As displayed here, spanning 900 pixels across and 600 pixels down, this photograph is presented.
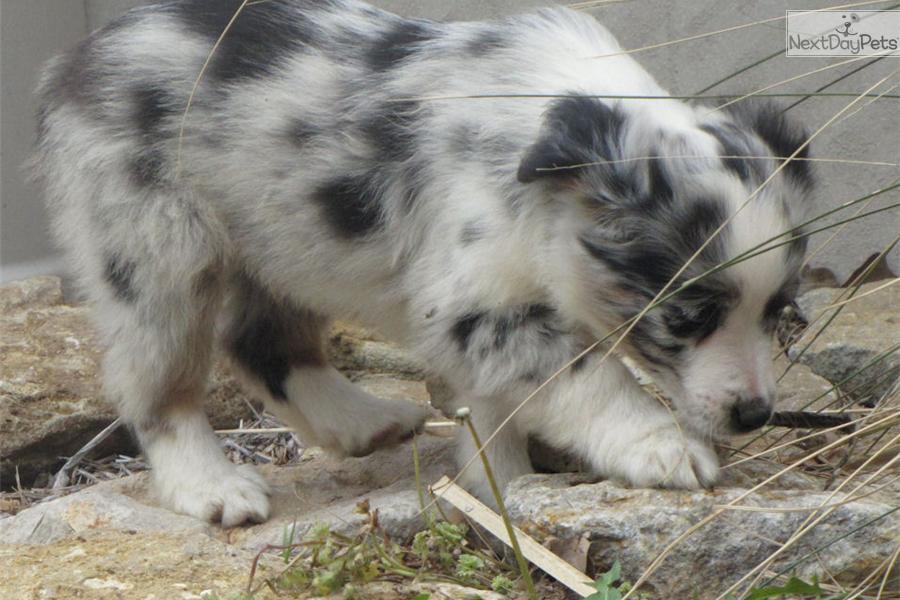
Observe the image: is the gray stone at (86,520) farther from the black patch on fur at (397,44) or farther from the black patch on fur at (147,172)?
the black patch on fur at (397,44)

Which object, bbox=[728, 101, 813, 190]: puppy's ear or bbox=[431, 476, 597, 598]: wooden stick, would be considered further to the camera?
bbox=[728, 101, 813, 190]: puppy's ear

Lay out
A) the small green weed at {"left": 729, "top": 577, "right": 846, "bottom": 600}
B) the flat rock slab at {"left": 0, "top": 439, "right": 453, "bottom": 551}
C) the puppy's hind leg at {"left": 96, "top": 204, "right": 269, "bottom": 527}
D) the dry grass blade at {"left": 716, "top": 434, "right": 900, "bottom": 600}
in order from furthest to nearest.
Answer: the puppy's hind leg at {"left": 96, "top": 204, "right": 269, "bottom": 527} → the flat rock slab at {"left": 0, "top": 439, "right": 453, "bottom": 551} → the small green weed at {"left": 729, "top": 577, "right": 846, "bottom": 600} → the dry grass blade at {"left": 716, "top": 434, "right": 900, "bottom": 600}

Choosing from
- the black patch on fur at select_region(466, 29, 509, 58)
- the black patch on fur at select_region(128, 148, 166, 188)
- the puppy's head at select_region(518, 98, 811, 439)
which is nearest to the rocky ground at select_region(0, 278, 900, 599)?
the puppy's head at select_region(518, 98, 811, 439)

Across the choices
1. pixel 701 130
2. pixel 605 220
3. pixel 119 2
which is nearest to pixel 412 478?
pixel 605 220

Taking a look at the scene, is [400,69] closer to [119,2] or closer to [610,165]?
[610,165]

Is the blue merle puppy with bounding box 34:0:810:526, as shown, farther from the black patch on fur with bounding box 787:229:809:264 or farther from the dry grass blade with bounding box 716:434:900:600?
the dry grass blade with bounding box 716:434:900:600

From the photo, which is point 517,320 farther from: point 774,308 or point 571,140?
point 774,308
